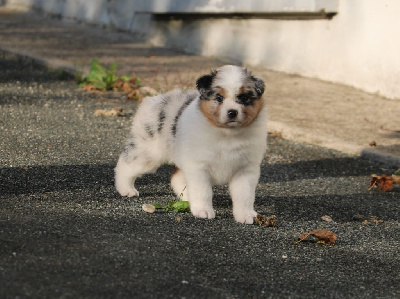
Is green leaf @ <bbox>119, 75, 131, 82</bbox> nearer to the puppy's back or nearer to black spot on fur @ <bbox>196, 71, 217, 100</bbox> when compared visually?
the puppy's back

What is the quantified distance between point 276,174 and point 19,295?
3.96 meters

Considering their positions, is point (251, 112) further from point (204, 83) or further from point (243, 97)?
point (204, 83)

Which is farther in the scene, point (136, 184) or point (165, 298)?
point (136, 184)

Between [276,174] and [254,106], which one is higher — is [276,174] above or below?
below

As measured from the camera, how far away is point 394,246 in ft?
17.7

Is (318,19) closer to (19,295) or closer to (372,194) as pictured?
(372,194)

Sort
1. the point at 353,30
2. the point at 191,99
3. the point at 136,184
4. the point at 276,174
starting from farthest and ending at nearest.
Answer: the point at 353,30 → the point at 276,174 → the point at 136,184 → the point at 191,99

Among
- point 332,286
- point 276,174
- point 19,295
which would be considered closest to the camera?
point 19,295

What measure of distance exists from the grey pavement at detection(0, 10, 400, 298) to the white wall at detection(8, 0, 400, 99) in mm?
370

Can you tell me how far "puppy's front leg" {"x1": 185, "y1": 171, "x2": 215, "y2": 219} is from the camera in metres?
5.56

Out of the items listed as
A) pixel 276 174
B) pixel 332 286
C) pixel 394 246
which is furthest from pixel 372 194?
pixel 332 286

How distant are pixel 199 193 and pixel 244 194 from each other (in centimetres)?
32

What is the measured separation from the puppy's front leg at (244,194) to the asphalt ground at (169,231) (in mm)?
110

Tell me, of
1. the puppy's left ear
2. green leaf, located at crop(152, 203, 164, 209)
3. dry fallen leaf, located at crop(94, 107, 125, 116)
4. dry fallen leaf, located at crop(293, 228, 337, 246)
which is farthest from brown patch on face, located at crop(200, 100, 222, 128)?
dry fallen leaf, located at crop(94, 107, 125, 116)
